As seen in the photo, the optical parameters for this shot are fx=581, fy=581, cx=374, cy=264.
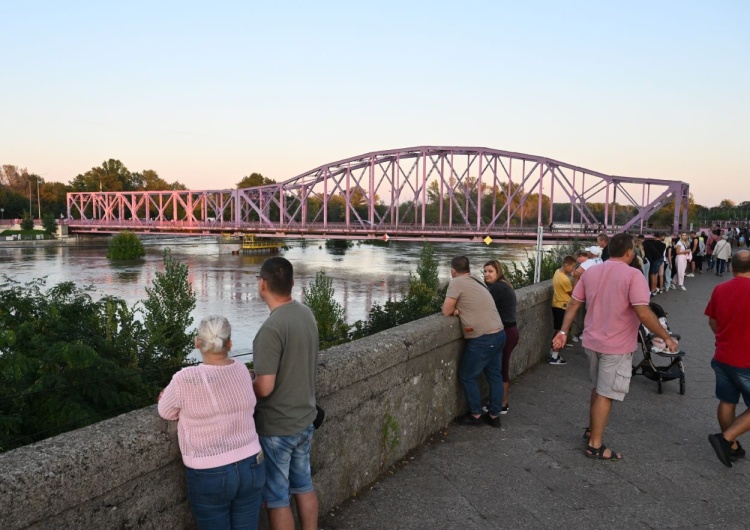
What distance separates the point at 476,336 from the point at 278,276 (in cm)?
257

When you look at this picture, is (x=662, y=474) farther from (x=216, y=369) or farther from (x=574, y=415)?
(x=216, y=369)

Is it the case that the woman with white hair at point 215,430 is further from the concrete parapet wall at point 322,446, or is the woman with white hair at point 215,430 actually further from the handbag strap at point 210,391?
the concrete parapet wall at point 322,446

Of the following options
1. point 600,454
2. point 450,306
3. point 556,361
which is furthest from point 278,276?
point 556,361

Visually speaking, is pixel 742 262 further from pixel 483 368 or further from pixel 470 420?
pixel 470 420

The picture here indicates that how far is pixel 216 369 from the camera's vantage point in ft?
8.64

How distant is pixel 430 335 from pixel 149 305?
27.5 feet

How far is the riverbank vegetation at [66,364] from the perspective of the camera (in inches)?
196

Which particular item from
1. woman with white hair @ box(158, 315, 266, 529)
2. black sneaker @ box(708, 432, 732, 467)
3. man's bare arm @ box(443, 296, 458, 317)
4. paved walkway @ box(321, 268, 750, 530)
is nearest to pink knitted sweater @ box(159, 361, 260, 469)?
woman with white hair @ box(158, 315, 266, 529)

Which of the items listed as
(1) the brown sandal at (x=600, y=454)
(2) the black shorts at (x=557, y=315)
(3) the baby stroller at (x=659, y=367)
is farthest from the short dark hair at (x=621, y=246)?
(2) the black shorts at (x=557, y=315)

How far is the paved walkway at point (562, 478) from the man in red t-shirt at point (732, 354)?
0.75 ft

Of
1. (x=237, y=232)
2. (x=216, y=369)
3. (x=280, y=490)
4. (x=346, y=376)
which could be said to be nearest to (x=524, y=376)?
(x=346, y=376)

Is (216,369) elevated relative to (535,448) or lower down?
elevated

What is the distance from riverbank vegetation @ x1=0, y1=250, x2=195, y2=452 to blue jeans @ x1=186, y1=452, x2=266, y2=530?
93 cm

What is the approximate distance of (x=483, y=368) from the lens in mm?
5203
